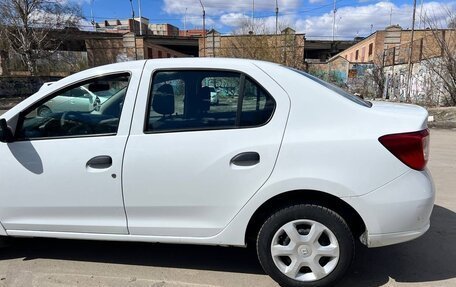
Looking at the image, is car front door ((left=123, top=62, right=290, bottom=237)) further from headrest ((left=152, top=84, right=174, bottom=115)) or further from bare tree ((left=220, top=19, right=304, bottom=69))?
bare tree ((left=220, top=19, right=304, bottom=69))

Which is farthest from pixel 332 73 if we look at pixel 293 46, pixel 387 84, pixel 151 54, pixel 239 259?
pixel 239 259

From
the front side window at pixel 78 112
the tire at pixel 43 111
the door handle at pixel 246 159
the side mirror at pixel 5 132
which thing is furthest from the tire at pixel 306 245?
the side mirror at pixel 5 132

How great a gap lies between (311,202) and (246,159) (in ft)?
1.90

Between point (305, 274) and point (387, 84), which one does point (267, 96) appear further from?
point (387, 84)

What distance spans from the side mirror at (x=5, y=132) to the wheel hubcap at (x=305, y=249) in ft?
7.51

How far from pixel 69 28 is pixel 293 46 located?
24.6 meters

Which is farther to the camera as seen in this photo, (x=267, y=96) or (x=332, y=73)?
(x=332, y=73)

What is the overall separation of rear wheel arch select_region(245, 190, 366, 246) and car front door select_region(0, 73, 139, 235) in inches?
45.2

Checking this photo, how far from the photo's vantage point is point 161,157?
3.04 m

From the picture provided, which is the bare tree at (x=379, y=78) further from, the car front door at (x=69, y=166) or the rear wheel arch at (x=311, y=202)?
the car front door at (x=69, y=166)

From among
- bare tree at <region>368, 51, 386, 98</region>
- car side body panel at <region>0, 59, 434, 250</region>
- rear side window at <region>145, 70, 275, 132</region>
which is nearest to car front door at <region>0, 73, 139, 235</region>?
car side body panel at <region>0, 59, 434, 250</region>

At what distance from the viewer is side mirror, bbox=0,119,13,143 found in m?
3.24

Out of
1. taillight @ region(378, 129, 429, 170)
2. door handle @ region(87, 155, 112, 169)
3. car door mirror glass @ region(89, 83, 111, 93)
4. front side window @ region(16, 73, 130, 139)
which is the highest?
car door mirror glass @ region(89, 83, 111, 93)

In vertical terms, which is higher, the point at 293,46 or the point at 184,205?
the point at 293,46
